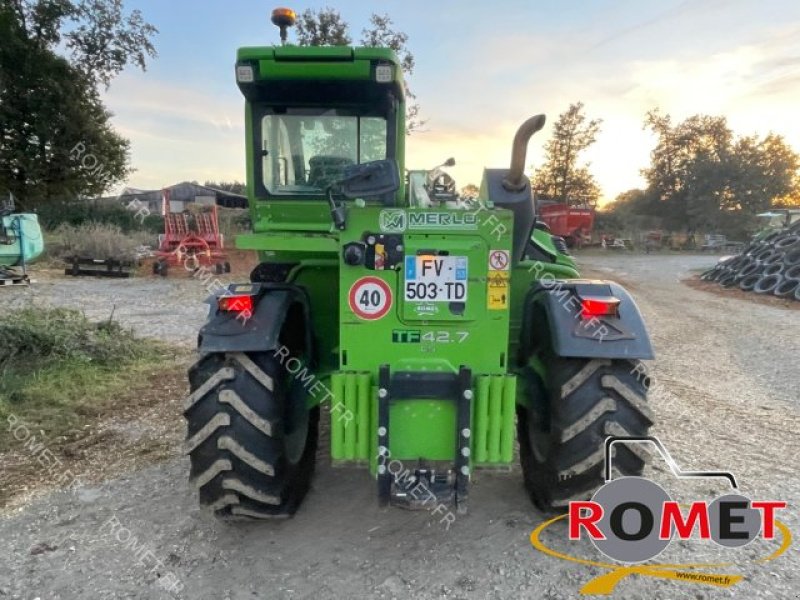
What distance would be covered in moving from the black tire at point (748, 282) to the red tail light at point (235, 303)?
15363 millimetres

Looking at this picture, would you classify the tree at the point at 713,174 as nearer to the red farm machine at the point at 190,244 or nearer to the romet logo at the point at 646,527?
the red farm machine at the point at 190,244

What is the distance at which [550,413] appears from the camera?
3158 mm

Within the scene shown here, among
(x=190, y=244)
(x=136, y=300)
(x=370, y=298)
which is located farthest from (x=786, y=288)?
(x=190, y=244)

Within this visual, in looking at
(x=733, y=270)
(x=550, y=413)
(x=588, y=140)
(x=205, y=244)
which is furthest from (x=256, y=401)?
(x=588, y=140)

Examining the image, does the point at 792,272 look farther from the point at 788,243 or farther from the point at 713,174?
the point at 713,174

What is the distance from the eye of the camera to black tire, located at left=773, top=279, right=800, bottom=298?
44.1ft

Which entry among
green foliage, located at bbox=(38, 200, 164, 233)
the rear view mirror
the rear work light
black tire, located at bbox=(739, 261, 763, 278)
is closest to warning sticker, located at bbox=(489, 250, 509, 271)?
the rear work light

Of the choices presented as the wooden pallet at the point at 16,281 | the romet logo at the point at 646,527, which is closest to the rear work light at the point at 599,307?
the romet logo at the point at 646,527

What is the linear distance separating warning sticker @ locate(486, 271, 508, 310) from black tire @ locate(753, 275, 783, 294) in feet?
46.0

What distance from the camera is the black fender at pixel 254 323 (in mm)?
2887

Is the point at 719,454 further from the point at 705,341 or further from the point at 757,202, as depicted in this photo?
the point at 757,202

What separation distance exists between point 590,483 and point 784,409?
3.59 metres

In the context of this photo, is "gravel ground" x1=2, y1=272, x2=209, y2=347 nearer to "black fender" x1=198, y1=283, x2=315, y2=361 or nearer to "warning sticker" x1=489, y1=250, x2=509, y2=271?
"black fender" x1=198, y1=283, x2=315, y2=361

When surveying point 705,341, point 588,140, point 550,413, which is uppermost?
point 588,140
